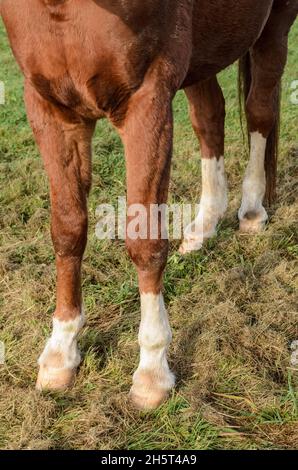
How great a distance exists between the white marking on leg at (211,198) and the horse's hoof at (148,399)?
1.40 meters

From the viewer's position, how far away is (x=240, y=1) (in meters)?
2.96

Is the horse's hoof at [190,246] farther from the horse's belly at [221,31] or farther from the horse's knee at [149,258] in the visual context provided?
the horse's knee at [149,258]

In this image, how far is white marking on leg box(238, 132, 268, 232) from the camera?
12.9ft

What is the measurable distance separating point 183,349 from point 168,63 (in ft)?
4.07

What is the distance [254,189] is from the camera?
401 centimetres

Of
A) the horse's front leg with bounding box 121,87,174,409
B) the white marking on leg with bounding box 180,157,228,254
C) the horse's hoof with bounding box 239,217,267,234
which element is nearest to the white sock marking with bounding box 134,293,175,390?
the horse's front leg with bounding box 121,87,174,409

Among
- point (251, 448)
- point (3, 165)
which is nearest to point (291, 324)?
point (251, 448)

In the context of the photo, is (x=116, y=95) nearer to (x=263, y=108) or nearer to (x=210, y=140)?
(x=210, y=140)

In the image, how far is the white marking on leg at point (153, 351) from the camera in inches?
104

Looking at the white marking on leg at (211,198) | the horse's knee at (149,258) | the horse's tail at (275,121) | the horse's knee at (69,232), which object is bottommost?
the horse's knee at (149,258)

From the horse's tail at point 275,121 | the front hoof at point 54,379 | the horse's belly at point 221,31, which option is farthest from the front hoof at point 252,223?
the front hoof at point 54,379

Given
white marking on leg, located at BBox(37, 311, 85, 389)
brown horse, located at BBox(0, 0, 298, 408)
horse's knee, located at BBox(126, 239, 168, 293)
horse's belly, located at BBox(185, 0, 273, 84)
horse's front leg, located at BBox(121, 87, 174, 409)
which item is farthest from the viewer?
horse's belly, located at BBox(185, 0, 273, 84)

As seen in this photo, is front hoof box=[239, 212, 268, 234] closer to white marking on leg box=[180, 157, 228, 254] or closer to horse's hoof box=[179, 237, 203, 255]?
white marking on leg box=[180, 157, 228, 254]

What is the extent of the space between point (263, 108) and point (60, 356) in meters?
1.99
